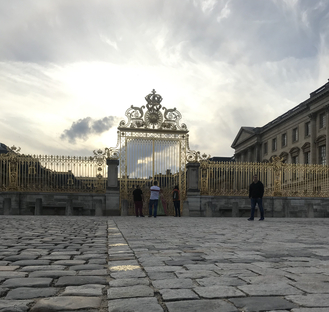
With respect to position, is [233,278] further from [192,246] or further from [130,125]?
[130,125]

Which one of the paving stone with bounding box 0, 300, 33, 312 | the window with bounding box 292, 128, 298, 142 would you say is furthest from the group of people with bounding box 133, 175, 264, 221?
the window with bounding box 292, 128, 298, 142

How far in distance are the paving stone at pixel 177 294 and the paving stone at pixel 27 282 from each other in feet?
3.11

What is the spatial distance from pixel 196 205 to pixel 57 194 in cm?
689

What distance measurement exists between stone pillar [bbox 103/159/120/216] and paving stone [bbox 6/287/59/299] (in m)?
17.7

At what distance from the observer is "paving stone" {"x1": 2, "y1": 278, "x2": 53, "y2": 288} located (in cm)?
319

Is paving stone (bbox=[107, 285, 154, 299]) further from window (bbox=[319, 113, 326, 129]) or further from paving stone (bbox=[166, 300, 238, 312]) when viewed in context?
window (bbox=[319, 113, 326, 129])

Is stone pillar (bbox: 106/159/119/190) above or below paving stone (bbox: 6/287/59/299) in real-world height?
above

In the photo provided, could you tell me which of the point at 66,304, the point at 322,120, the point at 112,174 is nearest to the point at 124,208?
the point at 112,174

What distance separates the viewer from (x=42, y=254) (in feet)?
16.7

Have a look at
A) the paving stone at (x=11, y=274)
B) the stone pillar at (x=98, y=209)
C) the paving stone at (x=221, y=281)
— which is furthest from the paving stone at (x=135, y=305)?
the stone pillar at (x=98, y=209)

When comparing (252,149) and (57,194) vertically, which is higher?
(252,149)

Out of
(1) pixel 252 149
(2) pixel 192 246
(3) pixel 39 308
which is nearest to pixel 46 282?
(3) pixel 39 308

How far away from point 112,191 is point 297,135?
36.8 meters

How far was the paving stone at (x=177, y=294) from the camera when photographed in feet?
9.01
